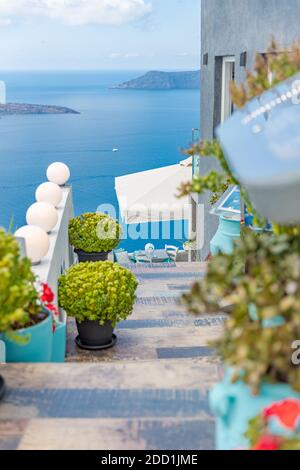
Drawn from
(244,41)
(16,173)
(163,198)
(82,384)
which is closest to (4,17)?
(16,173)

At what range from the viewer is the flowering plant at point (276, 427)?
2.23 m

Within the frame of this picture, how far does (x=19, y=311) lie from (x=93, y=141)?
80942mm

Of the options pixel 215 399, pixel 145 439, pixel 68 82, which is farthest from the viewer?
pixel 68 82

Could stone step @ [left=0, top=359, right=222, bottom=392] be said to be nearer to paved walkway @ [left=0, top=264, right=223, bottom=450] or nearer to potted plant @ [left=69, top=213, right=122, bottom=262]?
paved walkway @ [left=0, top=264, right=223, bottom=450]

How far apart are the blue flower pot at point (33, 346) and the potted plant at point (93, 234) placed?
15.3 feet

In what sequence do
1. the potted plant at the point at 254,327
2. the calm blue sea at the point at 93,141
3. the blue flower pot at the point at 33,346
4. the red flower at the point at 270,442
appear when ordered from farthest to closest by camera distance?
the calm blue sea at the point at 93,141 < the blue flower pot at the point at 33,346 < the red flower at the point at 270,442 < the potted plant at the point at 254,327

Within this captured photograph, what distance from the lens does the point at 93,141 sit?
82562mm

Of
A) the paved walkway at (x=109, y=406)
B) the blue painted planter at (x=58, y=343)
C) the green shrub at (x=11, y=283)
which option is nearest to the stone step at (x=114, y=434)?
the paved walkway at (x=109, y=406)

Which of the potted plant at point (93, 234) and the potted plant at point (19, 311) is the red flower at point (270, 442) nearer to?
the potted plant at point (19, 311)

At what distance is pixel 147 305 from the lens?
736cm

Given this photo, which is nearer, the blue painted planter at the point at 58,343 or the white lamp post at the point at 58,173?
the blue painted planter at the point at 58,343

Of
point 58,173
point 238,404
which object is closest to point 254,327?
point 238,404
